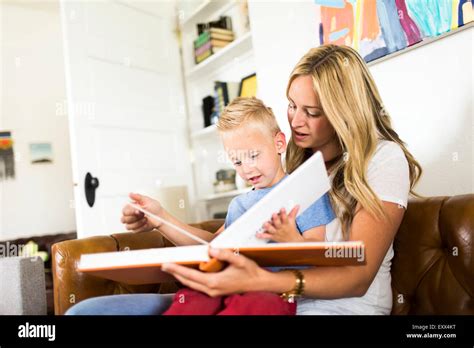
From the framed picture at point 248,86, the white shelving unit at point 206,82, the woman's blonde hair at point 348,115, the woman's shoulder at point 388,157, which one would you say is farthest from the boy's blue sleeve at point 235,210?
the white shelving unit at point 206,82

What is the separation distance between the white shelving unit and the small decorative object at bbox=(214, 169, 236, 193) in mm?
61

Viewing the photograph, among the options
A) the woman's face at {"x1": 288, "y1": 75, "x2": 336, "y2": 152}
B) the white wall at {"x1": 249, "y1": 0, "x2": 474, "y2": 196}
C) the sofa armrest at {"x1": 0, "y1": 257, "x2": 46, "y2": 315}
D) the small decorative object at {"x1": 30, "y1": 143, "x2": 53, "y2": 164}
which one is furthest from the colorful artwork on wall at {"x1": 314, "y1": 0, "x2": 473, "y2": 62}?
the small decorative object at {"x1": 30, "y1": 143, "x2": 53, "y2": 164}

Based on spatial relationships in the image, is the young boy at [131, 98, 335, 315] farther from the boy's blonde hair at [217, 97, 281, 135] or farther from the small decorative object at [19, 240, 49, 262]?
the small decorative object at [19, 240, 49, 262]

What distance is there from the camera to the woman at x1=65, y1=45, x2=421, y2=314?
89cm

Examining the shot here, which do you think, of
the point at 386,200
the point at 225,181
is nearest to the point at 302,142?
the point at 386,200

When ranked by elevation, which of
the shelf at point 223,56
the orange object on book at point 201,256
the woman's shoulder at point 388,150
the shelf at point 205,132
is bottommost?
the orange object on book at point 201,256

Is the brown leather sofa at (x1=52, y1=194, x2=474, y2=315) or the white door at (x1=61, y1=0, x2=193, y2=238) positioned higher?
the white door at (x1=61, y1=0, x2=193, y2=238)

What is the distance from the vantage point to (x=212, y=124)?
313 cm

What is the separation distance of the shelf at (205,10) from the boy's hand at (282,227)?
2414mm

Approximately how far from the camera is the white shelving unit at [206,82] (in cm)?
306

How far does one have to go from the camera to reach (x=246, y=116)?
1.21 metres

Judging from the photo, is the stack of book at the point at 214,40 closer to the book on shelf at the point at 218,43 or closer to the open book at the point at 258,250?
the book on shelf at the point at 218,43

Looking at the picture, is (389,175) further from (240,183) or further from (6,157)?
(6,157)

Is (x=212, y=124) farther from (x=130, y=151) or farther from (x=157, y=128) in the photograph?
(x=130, y=151)
